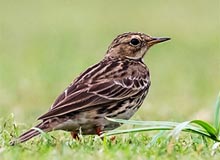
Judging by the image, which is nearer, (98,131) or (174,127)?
(174,127)

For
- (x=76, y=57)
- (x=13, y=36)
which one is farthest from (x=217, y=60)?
(x=13, y=36)

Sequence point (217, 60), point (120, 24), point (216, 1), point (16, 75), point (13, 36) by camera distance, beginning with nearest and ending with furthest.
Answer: point (16, 75), point (217, 60), point (13, 36), point (120, 24), point (216, 1)

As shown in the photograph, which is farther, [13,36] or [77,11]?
[77,11]

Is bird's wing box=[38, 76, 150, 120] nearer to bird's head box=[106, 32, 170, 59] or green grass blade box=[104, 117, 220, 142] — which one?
green grass blade box=[104, 117, 220, 142]

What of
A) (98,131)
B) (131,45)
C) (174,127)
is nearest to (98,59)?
(131,45)

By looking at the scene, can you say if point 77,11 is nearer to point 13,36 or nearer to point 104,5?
point 104,5

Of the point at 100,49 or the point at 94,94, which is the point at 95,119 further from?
the point at 100,49

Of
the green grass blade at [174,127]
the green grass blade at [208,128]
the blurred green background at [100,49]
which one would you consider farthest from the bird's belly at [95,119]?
the blurred green background at [100,49]
